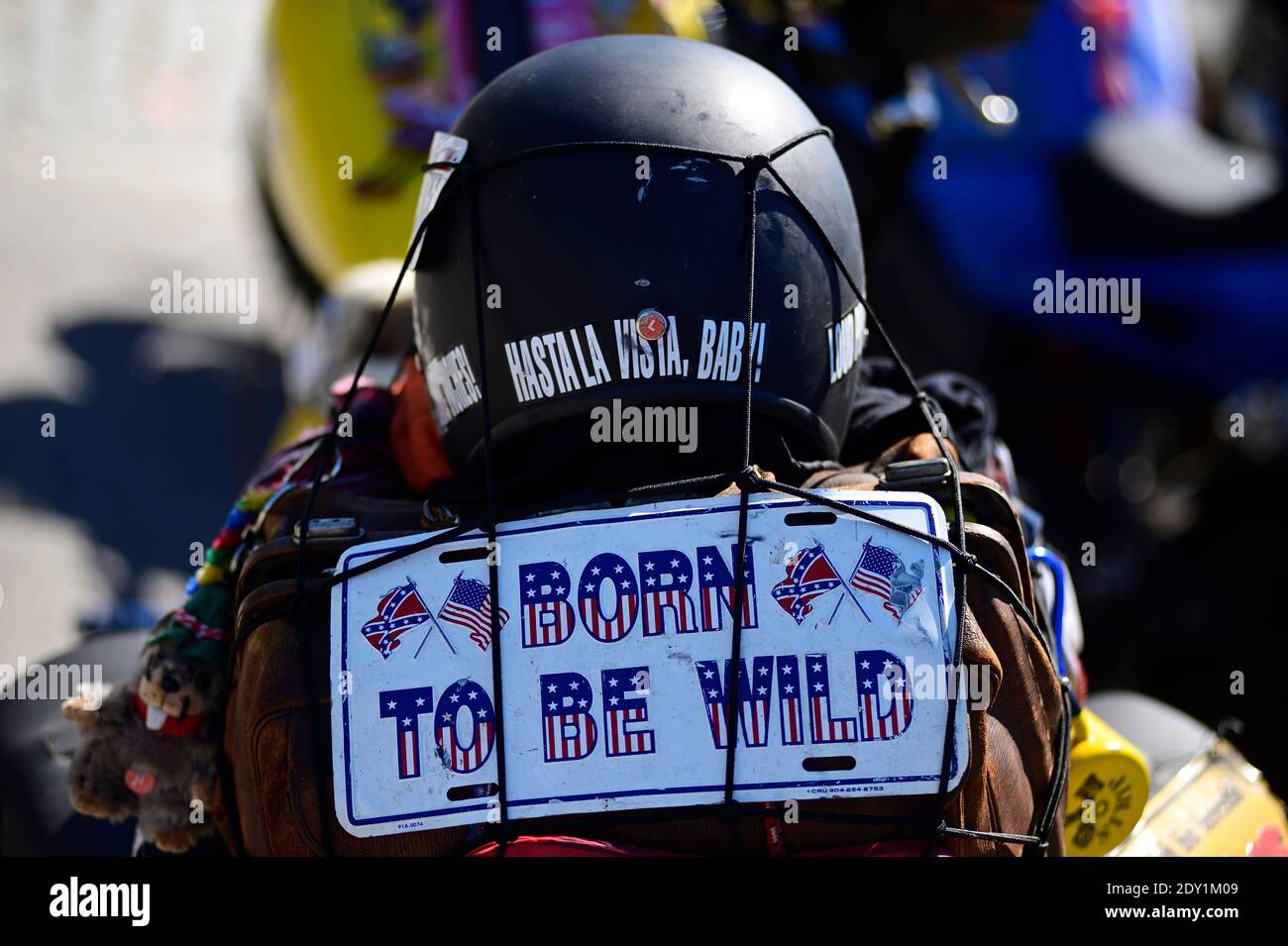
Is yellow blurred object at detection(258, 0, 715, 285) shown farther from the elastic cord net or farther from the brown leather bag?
the brown leather bag

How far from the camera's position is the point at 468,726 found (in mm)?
1418

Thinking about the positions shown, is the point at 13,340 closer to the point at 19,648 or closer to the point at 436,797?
the point at 19,648

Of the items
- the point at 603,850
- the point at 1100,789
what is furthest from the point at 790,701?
the point at 1100,789

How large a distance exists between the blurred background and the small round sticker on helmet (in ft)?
5.46

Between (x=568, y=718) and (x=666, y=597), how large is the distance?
167 mm

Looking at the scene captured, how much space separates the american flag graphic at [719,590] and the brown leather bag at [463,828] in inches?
8.1

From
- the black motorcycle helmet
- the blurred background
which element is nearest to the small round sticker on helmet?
the black motorcycle helmet

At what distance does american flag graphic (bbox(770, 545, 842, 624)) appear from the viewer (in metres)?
1.44

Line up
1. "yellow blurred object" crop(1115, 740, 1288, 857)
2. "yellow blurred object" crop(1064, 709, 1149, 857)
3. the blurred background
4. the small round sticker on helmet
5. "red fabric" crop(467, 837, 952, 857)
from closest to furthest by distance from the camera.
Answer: "red fabric" crop(467, 837, 952, 857) → the small round sticker on helmet → "yellow blurred object" crop(1064, 709, 1149, 857) → "yellow blurred object" crop(1115, 740, 1288, 857) → the blurred background

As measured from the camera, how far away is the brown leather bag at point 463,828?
1425 millimetres

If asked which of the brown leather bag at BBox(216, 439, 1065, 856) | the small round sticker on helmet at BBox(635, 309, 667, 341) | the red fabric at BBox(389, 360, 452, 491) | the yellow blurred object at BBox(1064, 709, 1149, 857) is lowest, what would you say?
the yellow blurred object at BBox(1064, 709, 1149, 857)

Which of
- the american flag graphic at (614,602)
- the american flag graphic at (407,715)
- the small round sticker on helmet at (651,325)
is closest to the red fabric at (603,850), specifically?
the american flag graphic at (407,715)

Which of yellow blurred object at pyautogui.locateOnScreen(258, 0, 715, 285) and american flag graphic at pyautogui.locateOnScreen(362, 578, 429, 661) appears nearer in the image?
american flag graphic at pyautogui.locateOnScreen(362, 578, 429, 661)

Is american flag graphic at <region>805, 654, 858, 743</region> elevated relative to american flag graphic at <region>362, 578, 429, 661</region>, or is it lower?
lower
